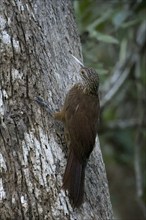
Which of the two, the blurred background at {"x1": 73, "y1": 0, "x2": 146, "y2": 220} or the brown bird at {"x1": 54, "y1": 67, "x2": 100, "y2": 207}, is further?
the blurred background at {"x1": 73, "y1": 0, "x2": 146, "y2": 220}

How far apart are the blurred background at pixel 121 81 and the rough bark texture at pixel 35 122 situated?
1028 millimetres

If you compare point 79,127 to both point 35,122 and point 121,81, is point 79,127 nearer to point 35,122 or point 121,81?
point 35,122

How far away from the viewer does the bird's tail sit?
3.38 m

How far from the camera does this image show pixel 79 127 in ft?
12.3

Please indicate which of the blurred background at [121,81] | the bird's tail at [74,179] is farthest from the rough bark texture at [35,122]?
the blurred background at [121,81]

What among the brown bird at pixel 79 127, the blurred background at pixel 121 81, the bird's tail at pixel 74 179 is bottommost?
the bird's tail at pixel 74 179

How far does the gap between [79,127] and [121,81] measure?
2.24 metres

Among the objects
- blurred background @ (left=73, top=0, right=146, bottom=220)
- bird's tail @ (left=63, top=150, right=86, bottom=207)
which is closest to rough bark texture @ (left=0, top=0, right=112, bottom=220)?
bird's tail @ (left=63, top=150, right=86, bottom=207)

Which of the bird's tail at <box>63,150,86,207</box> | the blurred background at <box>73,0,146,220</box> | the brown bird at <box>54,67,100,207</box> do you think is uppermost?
→ the blurred background at <box>73,0,146,220</box>

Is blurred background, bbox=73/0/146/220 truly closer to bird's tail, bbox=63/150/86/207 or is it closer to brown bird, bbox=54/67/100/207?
brown bird, bbox=54/67/100/207

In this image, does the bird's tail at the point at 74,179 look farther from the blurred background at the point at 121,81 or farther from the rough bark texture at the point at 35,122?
the blurred background at the point at 121,81

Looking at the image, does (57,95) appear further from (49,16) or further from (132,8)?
(132,8)

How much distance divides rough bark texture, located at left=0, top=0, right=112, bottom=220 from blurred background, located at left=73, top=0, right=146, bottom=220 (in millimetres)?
1028

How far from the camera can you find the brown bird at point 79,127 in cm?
344
